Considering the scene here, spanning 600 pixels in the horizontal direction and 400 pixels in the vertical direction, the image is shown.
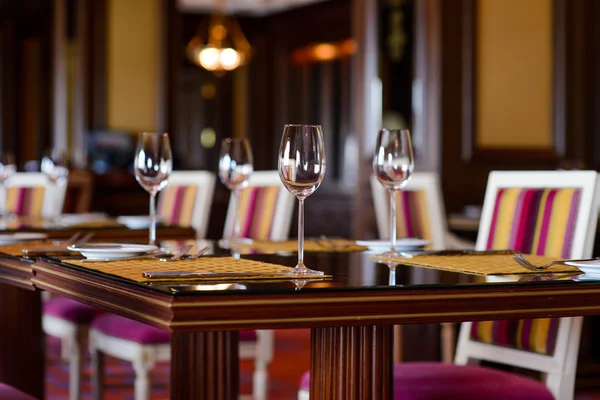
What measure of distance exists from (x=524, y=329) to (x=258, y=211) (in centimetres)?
122

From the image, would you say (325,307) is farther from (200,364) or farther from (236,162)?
(236,162)

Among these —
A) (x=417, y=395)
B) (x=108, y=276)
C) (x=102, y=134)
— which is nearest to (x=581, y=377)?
(x=417, y=395)

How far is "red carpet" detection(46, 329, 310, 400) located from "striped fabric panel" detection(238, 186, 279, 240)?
2.82ft

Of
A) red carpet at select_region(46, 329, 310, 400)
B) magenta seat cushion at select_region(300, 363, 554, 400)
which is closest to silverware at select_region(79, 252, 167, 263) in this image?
magenta seat cushion at select_region(300, 363, 554, 400)

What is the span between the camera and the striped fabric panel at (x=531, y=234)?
6.43 feet

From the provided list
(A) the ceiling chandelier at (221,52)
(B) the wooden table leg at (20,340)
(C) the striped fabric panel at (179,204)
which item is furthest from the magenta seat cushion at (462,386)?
(A) the ceiling chandelier at (221,52)

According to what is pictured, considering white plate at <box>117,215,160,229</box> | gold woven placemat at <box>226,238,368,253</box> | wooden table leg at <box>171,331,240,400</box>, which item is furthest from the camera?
white plate at <box>117,215,160,229</box>

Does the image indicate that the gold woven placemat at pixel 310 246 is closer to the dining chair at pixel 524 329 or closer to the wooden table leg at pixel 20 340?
the dining chair at pixel 524 329

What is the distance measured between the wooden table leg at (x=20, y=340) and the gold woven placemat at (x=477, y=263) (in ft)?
3.31

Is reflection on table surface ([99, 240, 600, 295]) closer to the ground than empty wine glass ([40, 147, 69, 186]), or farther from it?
closer to the ground

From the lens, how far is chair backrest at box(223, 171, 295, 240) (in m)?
2.93

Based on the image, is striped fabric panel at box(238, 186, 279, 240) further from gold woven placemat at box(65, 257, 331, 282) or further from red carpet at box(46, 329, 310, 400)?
gold woven placemat at box(65, 257, 331, 282)

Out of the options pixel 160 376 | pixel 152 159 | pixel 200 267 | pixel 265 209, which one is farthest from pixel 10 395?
pixel 160 376

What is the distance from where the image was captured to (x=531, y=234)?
2.19m
